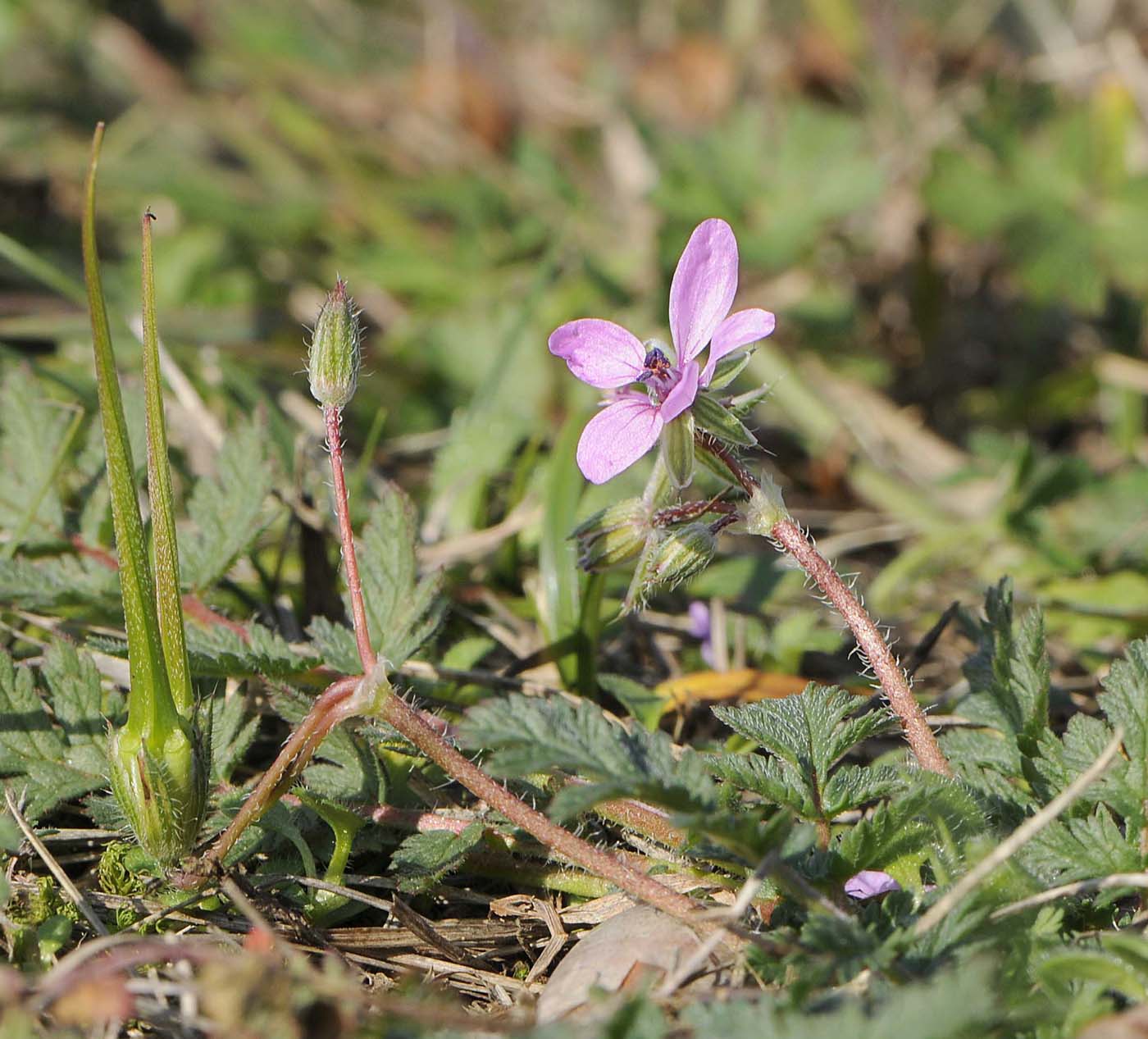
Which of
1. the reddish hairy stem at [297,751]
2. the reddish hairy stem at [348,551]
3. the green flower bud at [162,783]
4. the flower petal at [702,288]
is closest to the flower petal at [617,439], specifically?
the flower petal at [702,288]

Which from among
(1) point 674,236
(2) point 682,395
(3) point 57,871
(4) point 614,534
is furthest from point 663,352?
(1) point 674,236

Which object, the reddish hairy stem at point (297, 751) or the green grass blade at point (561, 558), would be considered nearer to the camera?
the reddish hairy stem at point (297, 751)

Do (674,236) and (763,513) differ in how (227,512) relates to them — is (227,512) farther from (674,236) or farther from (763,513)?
(674,236)

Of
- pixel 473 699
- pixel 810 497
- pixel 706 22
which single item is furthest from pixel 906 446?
pixel 706 22

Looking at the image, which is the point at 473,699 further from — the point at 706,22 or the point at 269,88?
the point at 706,22

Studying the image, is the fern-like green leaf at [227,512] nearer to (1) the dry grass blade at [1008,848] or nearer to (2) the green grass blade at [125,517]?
(2) the green grass blade at [125,517]

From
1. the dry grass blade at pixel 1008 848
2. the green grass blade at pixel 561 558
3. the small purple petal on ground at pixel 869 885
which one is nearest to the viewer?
the dry grass blade at pixel 1008 848

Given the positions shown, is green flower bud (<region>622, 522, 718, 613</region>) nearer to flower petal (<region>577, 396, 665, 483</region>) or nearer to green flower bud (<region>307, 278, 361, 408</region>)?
flower petal (<region>577, 396, 665, 483</region>)
